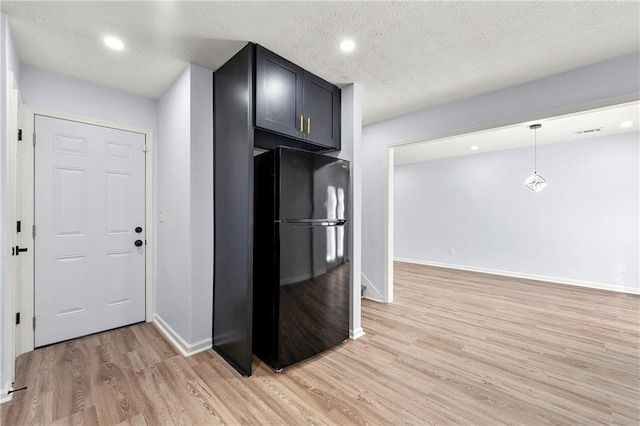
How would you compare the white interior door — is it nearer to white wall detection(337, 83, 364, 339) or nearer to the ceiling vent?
white wall detection(337, 83, 364, 339)

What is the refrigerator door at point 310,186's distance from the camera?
2.12 m

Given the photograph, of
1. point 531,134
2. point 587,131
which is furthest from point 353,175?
point 587,131

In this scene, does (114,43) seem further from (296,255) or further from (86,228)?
(296,255)

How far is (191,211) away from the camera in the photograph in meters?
2.43

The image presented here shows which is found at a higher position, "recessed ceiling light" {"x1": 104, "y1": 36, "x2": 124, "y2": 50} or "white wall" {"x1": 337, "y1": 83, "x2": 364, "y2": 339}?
"recessed ceiling light" {"x1": 104, "y1": 36, "x2": 124, "y2": 50}

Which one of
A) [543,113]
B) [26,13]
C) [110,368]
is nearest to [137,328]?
[110,368]

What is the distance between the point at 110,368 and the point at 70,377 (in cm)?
24

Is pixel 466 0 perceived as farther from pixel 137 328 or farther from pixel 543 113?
pixel 137 328

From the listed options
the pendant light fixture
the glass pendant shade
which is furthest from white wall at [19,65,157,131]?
the glass pendant shade

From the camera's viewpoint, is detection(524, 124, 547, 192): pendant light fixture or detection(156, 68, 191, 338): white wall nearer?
detection(156, 68, 191, 338): white wall

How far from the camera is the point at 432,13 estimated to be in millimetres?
1835

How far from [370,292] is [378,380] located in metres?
1.98

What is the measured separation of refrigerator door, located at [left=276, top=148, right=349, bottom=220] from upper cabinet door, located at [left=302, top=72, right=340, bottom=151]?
0.36 metres

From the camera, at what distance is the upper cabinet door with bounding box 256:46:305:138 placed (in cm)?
218
